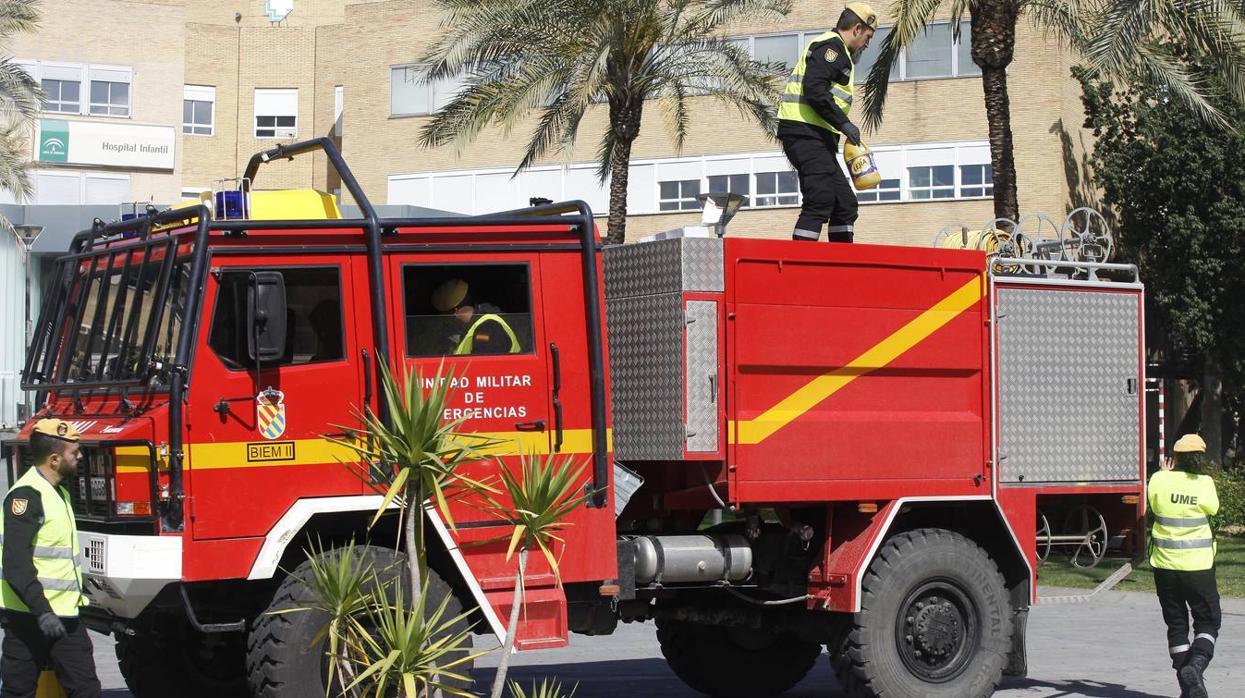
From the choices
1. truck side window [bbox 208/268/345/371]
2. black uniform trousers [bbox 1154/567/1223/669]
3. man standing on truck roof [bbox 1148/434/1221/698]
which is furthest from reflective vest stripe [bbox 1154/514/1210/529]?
truck side window [bbox 208/268/345/371]

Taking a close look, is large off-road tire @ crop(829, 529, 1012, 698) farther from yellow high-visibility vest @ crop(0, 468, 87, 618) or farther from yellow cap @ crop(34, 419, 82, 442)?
yellow cap @ crop(34, 419, 82, 442)

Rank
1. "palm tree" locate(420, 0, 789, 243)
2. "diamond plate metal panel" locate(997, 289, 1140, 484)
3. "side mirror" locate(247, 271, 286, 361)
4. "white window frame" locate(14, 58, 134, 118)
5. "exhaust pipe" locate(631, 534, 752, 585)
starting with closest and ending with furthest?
"side mirror" locate(247, 271, 286, 361), "exhaust pipe" locate(631, 534, 752, 585), "diamond plate metal panel" locate(997, 289, 1140, 484), "palm tree" locate(420, 0, 789, 243), "white window frame" locate(14, 58, 134, 118)

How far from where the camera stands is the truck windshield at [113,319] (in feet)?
26.1

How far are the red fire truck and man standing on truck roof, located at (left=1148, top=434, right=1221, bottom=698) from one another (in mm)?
297

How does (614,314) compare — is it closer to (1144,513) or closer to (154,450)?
(154,450)

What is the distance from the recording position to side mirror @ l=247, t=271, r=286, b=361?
7.69 metres

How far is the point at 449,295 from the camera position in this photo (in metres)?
8.38

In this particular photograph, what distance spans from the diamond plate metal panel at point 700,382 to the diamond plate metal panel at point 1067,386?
2.04 meters

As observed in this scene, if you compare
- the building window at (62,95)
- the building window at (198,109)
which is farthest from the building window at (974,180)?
the building window at (62,95)

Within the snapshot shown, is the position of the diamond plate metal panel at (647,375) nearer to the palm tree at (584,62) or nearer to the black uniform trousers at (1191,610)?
the black uniform trousers at (1191,610)

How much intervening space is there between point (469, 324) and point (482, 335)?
0.09 metres

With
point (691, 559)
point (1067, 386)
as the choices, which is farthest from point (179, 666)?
point (1067, 386)

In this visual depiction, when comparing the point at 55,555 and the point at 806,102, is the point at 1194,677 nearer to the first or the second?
the point at 806,102

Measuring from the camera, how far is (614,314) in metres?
9.29
